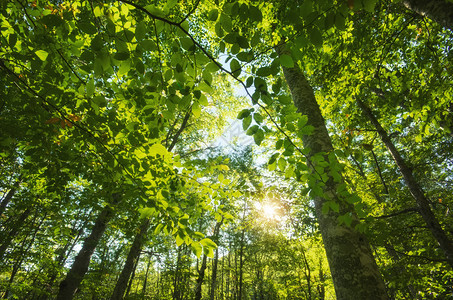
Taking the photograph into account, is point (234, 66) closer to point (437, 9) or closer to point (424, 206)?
point (437, 9)

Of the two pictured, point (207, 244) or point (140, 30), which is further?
point (207, 244)

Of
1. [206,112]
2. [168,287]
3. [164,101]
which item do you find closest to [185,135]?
[206,112]

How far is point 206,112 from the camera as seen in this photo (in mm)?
10609

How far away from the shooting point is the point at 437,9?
1762 mm

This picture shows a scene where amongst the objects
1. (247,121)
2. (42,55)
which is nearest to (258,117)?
(247,121)

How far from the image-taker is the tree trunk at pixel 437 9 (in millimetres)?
1679

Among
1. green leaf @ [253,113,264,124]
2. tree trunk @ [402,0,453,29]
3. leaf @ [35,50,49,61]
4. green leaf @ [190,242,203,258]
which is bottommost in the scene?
green leaf @ [190,242,203,258]

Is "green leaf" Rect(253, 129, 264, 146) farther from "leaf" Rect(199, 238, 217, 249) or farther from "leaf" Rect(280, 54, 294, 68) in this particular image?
"leaf" Rect(199, 238, 217, 249)

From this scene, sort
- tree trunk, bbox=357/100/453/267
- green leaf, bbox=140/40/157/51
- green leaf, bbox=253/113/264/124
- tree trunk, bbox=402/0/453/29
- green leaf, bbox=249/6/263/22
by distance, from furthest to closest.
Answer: tree trunk, bbox=357/100/453/267 → tree trunk, bbox=402/0/453/29 → green leaf, bbox=253/113/264/124 → green leaf, bbox=140/40/157/51 → green leaf, bbox=249/6/263/22

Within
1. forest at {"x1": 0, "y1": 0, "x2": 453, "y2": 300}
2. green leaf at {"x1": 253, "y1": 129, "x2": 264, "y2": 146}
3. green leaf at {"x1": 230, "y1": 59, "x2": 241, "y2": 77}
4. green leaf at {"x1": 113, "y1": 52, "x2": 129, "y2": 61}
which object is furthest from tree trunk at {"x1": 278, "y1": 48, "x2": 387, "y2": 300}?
green leaf at {"x1": 113, "y1": 52, "x2": 129, "y2": 61}

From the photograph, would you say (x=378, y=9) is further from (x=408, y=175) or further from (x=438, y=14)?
(x=408, y=175)

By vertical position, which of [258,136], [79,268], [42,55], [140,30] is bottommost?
[79,268]

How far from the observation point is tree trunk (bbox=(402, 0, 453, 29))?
66.1 inches

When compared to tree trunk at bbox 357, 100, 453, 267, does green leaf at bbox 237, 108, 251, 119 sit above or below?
below
